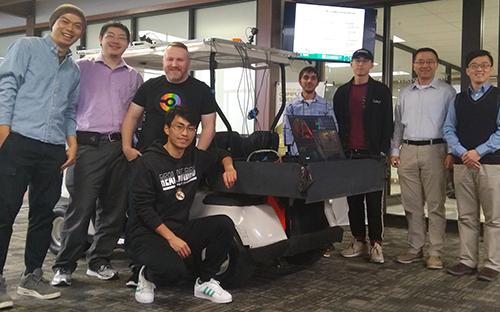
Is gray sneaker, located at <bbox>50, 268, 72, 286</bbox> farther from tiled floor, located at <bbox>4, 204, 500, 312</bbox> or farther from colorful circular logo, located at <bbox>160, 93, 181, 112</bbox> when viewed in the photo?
colorful circular logo, located at <bbox>160, 93, 181, 112</bbox>

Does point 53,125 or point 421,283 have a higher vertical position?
point 53,125

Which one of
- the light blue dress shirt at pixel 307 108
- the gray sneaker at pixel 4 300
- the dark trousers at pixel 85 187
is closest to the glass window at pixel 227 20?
the light blue dress shirt at pixel 307 108

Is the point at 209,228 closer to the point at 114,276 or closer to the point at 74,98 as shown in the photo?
the point at 114,276

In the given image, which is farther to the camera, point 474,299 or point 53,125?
point 474,299

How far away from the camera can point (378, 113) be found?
4.30m

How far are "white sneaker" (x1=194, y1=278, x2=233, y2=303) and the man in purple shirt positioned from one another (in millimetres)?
789

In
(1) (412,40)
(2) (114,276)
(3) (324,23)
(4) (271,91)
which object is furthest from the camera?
(1) (412,40)

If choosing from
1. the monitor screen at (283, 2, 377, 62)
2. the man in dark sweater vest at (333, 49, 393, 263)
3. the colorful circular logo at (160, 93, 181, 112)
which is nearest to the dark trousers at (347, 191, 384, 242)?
the man in dark sweater vest at (333, 49, 393, 263)

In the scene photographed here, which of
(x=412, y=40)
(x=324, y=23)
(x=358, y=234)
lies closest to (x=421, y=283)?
(x=358, y=234)

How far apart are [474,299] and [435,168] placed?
1.14 meters

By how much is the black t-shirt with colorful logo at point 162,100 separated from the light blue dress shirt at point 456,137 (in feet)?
5.85

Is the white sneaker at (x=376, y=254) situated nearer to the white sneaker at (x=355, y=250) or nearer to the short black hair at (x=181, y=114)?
the white sneaker at (x=355, y=250)

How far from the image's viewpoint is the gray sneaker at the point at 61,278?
344cm

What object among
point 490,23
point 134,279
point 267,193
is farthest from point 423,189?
point 490,23
